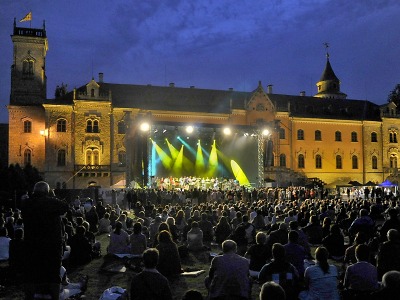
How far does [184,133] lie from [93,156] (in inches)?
513

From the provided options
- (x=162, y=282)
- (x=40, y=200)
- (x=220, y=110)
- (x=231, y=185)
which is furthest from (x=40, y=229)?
(x=220, y=110)

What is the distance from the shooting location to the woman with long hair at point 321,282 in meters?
6.34

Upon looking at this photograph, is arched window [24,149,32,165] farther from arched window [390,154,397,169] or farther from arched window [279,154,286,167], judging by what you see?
arched window [390,154,397,169]

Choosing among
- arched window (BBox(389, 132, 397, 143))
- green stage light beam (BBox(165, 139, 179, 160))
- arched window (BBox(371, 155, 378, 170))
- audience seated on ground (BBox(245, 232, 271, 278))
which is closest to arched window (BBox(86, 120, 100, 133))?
green stage light beam (BBox(165, 139, 179, 160))

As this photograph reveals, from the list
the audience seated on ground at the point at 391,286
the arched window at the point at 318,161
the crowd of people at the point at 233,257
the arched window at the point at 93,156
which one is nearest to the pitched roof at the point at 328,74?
the arched window at the point at 318,161

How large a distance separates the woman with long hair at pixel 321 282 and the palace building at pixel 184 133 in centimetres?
2746

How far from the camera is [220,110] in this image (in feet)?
163

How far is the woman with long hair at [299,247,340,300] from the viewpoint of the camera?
6.34 meters

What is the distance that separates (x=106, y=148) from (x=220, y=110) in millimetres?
A: 13034

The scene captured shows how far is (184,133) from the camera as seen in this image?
3638 centimetres

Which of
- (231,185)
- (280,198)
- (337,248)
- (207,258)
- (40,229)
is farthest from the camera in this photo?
(231,185)

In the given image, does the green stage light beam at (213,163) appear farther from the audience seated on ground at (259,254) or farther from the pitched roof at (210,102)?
the audience seated on ground at (259,254)

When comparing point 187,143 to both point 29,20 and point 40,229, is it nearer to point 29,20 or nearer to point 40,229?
point 29,20

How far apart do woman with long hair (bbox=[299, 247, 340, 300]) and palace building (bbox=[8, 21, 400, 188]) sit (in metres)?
27.5
